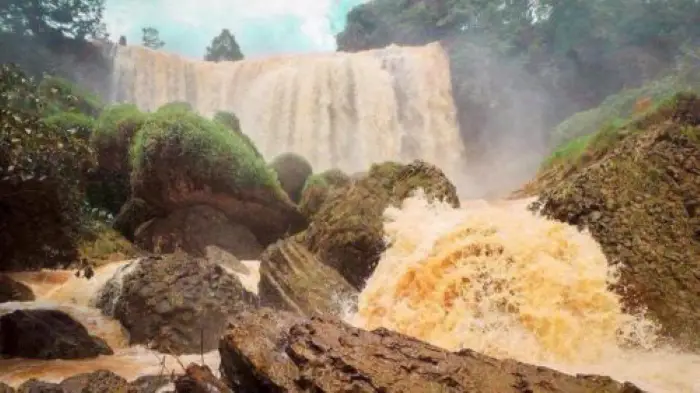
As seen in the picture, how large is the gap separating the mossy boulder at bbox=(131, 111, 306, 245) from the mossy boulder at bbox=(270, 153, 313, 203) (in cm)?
362

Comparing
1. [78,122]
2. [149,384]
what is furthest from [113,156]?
[149,384]

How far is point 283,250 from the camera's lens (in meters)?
11.1

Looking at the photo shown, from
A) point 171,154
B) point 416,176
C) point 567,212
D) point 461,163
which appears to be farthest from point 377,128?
point 567,212

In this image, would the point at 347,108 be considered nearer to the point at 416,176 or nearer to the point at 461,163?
the point at 461,163

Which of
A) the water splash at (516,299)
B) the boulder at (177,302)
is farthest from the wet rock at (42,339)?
the water splash at (516,299)

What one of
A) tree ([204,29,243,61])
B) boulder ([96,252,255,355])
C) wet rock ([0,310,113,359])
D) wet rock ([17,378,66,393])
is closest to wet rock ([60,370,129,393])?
wet rock ([17,378,66,393])

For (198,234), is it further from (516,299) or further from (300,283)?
(516,299)

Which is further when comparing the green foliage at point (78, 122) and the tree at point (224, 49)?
the tree at point (224, 49)

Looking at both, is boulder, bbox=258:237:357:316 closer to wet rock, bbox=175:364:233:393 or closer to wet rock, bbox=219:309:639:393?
wet rock, bbox=219:309:639:393

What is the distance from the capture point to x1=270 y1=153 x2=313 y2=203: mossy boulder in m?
21.1

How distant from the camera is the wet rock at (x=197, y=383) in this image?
5281 mm

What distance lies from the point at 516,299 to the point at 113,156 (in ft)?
49.4

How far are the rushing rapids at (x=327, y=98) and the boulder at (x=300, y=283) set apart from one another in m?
17.6

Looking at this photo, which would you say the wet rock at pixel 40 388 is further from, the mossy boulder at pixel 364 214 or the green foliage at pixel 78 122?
the green foliage at pixel 78 122
